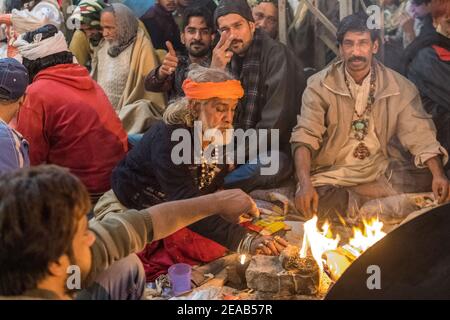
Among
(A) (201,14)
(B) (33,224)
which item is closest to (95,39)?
(A) (201,14)

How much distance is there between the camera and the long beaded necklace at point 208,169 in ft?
12.6

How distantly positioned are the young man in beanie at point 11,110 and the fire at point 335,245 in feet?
5.59

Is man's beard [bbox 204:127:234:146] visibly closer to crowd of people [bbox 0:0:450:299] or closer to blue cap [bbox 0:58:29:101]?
crowd of people [bbox 0:0:450:299]

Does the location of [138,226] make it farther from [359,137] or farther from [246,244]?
[359,137]

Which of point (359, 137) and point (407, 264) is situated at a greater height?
point (359, 137)

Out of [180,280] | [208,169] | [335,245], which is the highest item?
[208,169]

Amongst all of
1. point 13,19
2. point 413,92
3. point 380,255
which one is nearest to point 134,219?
point 380,255

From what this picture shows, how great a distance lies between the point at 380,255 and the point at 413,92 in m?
1.49

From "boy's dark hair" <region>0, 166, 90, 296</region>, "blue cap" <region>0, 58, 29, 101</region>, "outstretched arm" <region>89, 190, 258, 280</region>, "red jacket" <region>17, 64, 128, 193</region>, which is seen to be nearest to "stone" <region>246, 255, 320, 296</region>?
"outstretched arm" <region>89, 190, 258, 280</region>

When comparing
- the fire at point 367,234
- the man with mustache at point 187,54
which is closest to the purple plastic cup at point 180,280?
the fire at point 367,234

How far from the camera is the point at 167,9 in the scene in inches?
159

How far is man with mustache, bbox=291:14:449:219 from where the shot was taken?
12.4ft

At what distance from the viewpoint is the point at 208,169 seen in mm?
3855

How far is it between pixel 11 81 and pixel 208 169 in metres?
1.30
